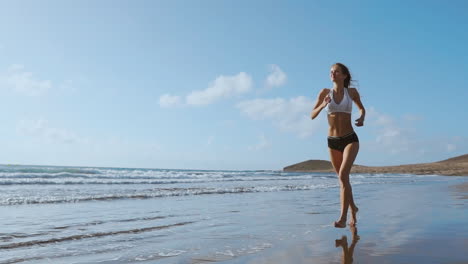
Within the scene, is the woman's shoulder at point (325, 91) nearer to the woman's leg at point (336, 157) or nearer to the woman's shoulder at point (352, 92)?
the woman's shoulder at point (352, 92)

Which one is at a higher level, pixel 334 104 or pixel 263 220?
pixel 334 104

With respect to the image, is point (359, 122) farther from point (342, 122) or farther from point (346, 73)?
point (346, 73)

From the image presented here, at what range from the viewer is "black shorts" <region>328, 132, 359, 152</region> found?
466 centimetres

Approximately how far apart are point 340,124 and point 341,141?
20 centimetres

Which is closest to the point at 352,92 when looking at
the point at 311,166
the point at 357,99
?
the point at 357,99

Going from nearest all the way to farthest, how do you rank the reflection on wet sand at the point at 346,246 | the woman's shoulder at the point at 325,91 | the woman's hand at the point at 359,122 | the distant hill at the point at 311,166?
the reflection on wet sand at the point at 346,246
the woman's hand at the point at 359,122
the woman's shoulder at the point at 325,91
the distant hill at the point at 311,166

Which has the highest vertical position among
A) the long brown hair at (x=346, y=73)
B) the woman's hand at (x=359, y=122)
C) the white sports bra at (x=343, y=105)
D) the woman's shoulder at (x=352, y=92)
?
the long brown hair at (x=346, y=73)

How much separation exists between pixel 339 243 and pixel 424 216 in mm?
3155

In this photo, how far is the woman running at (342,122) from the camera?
15.1ft

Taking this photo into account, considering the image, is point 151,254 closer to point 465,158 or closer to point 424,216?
point 424,216

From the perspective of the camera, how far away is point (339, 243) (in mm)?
4070

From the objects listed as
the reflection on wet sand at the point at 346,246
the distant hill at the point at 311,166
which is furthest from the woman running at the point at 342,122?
the distant hill at the point at 311,166

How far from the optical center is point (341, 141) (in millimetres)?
4742

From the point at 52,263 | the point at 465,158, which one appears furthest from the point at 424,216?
the point at 465,158
